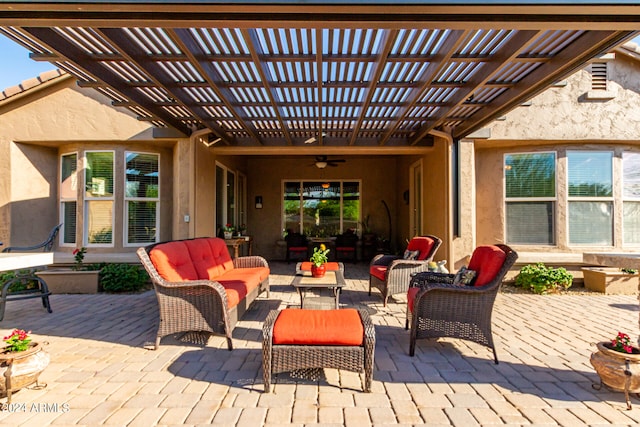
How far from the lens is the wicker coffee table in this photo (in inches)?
142

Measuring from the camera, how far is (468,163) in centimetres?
611

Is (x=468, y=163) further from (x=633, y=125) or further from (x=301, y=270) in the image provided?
(x=301, y=270)

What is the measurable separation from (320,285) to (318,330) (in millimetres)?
1318

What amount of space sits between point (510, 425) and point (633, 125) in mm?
6538

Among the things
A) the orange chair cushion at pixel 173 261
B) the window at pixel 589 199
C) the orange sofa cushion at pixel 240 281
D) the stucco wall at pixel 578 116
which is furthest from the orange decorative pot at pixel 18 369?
the window at pixel 589 199

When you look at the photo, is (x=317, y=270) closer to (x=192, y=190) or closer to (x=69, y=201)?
(x=192, y=190)

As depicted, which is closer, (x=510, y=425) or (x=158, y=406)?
(x=510, y=425)

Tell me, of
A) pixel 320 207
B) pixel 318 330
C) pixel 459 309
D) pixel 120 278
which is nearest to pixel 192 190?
pixel 120 278

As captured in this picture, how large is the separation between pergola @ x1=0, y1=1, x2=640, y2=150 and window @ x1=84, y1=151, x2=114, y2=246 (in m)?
1.88

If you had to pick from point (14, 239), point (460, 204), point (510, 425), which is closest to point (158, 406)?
point (510, 425)

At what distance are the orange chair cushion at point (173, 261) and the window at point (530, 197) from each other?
220 inches

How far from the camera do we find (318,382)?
269 cm

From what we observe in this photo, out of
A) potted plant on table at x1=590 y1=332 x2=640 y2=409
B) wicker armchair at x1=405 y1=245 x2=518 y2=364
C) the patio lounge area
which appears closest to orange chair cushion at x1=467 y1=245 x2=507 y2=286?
wicker armchair at x1=405 y1=245 x2=518 y2=364

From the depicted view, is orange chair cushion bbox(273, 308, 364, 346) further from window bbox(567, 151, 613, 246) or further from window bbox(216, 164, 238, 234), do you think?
window bbox(567, 151, 613, 246)
